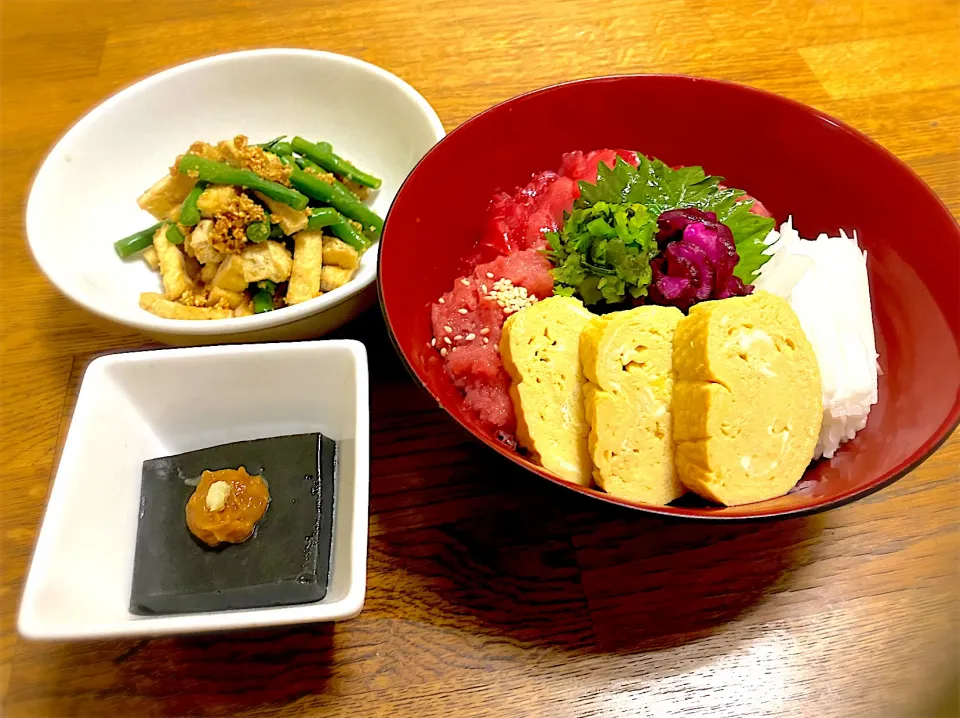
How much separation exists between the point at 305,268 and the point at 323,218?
145 millimetres

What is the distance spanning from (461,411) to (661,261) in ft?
1.70

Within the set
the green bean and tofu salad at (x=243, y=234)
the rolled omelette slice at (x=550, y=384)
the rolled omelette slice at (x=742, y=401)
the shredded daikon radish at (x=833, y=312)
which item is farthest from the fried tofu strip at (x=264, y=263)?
the shredded daikon radish at (x=833, y=312)

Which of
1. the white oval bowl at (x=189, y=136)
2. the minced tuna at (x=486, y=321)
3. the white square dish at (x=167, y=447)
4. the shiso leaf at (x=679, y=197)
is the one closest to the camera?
the white square dish at (x=167, y=447)

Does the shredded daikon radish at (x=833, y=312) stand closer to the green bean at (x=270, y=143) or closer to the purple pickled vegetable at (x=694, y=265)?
the purple pickled vegetable at (x=694, y=265)

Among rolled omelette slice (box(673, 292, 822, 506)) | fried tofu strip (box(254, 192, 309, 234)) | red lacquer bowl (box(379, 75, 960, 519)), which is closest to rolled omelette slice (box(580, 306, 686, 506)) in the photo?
rolled omelette slice (box(673, 292, 822, 506))

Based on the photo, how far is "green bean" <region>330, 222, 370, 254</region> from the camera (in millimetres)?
1683

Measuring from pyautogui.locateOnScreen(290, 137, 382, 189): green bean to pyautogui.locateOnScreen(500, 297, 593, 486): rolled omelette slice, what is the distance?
71 cm

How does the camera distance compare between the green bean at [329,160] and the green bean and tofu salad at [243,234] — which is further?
the green bean at [329,160]

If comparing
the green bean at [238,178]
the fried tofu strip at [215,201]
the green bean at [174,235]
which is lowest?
the green bean at [174,235]

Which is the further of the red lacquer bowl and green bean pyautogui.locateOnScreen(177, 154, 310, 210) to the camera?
green bean pyautogui.locateOnScreen(177, 154, 310, 210)

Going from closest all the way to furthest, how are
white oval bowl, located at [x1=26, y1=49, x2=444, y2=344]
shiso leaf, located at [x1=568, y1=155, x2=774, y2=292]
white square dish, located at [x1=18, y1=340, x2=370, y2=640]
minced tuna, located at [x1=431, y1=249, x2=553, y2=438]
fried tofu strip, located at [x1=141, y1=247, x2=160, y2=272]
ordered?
white square dish, located at [x1=18, y1=340, x2=370, y2=640], minced tuna, located at [x1=431, y1=249, x2=553, y2=438], shiso leaf, located at [x1=568, y1=155, x2=774, y2=292], white oval bowl, located at [x1=26, y1=49, x2=444, y2=344], fried tofu strip, located at [x1=141, y1=247, x2=160, y2=272]

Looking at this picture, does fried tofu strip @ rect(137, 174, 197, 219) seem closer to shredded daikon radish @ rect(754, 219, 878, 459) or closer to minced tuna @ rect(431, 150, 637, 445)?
minced tuna @ rect(431, 150, 637, 445)

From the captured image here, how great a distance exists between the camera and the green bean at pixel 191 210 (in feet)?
5.30

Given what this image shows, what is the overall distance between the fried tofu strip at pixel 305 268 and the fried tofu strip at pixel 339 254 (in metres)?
0.02
